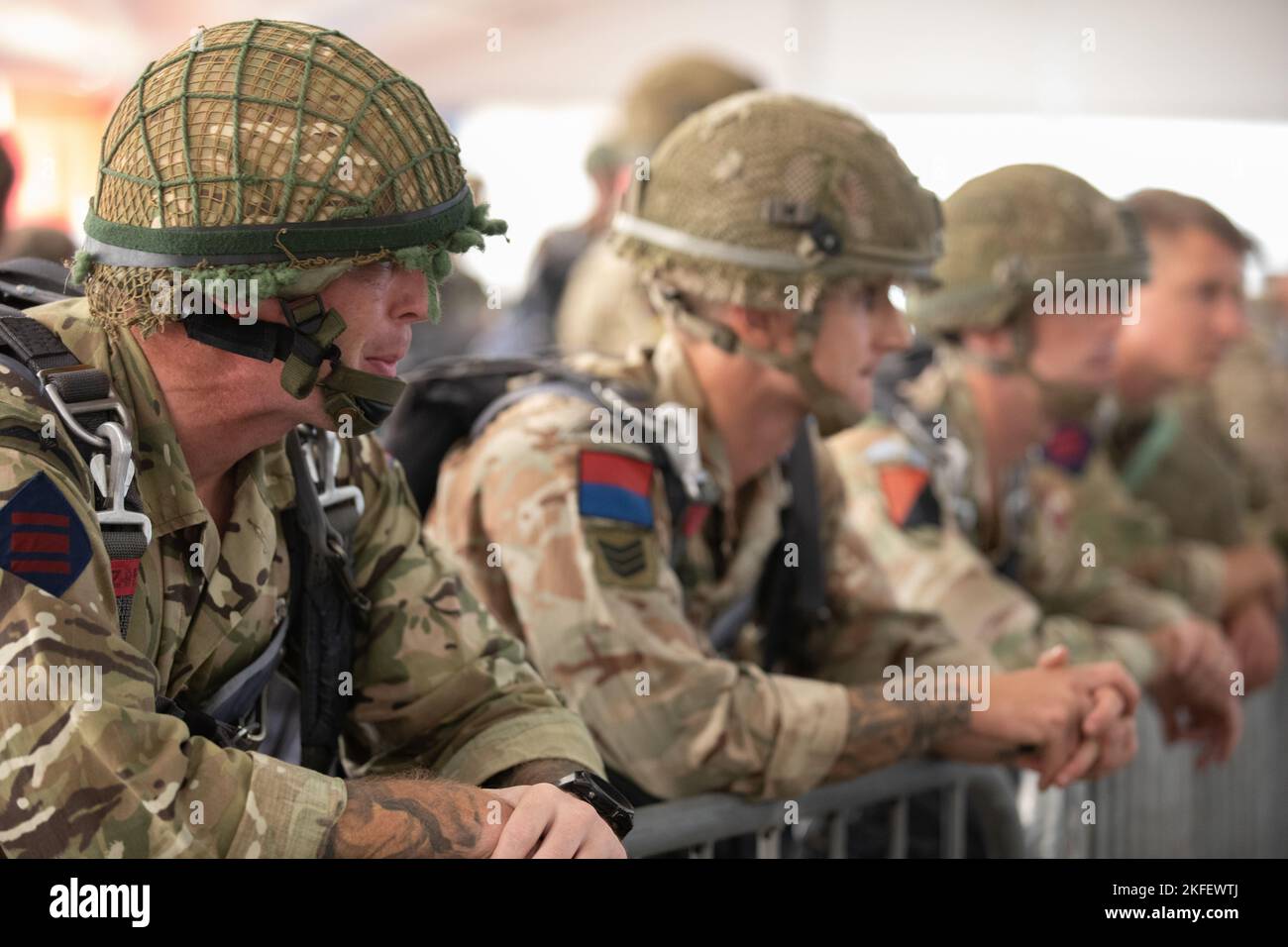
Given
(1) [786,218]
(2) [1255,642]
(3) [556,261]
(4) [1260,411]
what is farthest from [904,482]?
(3) [556,261]

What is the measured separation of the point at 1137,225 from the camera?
4.95 m

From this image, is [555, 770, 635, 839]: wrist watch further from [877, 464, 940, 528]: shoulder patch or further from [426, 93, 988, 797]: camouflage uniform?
[877, 464, 940, 528]: shoulder patch

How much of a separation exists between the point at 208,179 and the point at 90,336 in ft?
0.98

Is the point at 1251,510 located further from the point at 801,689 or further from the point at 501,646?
the point at 501,646

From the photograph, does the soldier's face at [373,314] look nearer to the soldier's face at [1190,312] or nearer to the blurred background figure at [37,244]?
the blurred background figure at [37,244]

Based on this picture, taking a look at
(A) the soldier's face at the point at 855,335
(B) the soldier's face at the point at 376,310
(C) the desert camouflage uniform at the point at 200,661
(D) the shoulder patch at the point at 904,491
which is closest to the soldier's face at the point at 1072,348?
(D) the shoulder patch at the point at 904,491

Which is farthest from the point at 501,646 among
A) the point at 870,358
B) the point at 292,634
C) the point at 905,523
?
the point at 905,523

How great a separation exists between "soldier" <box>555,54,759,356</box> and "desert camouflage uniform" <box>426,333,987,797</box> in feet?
9.88

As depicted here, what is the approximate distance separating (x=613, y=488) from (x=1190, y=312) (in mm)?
3829

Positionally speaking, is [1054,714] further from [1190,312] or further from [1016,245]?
[1190,312]

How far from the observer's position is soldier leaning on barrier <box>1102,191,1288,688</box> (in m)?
6.11

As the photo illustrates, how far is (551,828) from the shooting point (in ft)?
7.14

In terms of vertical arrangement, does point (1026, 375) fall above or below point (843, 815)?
above

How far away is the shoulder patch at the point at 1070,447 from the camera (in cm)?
561
